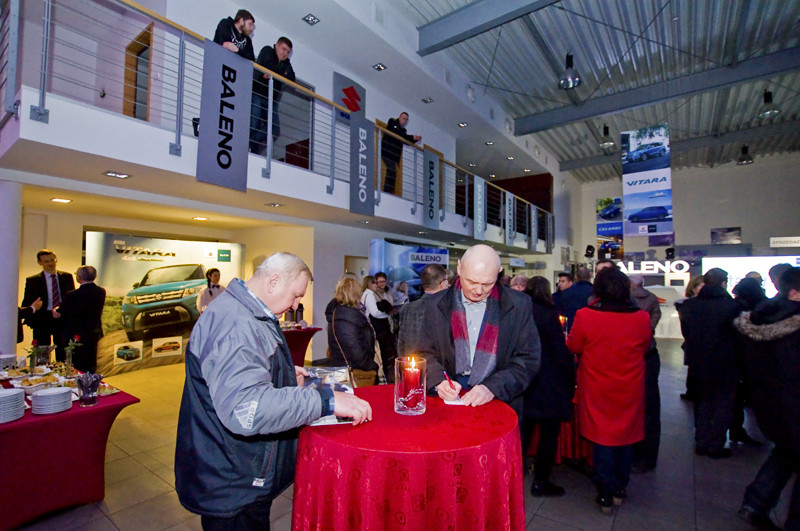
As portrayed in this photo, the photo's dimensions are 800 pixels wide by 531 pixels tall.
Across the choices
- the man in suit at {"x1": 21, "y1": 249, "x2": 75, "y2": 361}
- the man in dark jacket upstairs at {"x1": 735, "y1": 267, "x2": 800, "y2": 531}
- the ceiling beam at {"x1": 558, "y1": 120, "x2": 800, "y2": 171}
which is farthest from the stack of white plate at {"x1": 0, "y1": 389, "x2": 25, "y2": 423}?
the ceiling beam at {"x1": 558, "y1": 120, "x2": 800, "y2": 171}

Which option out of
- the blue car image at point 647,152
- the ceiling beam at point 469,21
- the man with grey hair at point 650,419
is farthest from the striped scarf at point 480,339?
the blue car image at point 647,152

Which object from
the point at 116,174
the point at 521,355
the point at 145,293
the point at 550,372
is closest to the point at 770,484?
the point at 550,372

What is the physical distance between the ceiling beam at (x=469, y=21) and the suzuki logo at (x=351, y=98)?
1.45m

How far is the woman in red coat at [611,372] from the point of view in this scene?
244 centimetres

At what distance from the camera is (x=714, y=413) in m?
3.42

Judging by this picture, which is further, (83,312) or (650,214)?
(650,214)

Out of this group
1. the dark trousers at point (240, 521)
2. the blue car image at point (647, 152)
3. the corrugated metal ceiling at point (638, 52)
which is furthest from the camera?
the blue car image at point (647, 152)

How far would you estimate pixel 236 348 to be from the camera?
1209mm

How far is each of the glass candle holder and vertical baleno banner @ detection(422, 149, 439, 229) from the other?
6.28 meters

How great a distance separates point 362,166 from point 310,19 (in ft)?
7.83

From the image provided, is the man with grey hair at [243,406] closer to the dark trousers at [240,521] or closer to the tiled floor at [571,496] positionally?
the dark trousers at [240,521]

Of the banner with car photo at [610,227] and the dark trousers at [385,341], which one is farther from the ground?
the banner with car photo at [610,227]

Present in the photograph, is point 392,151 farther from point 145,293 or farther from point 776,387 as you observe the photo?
point 776,387

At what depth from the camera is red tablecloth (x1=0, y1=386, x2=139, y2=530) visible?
217 centimetres
